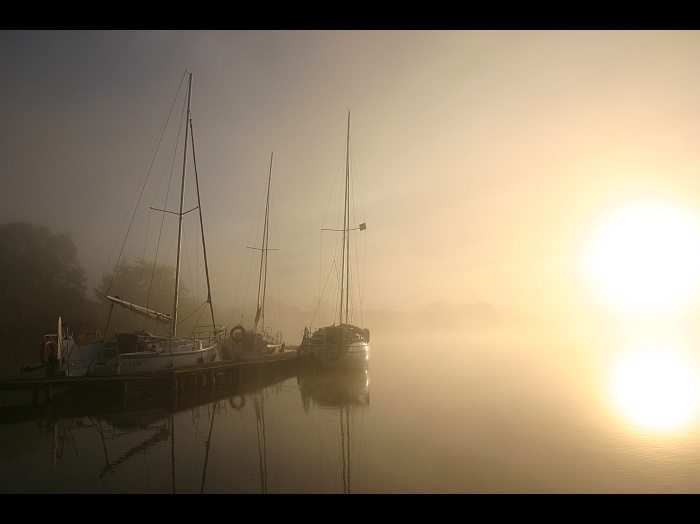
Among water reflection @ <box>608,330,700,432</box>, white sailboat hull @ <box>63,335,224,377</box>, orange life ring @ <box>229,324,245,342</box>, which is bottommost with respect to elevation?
water reflection @ <box>608,330,700,432</box>

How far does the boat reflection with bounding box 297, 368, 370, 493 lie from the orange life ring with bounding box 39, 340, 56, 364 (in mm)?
15041

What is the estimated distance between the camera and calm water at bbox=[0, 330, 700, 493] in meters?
13.6

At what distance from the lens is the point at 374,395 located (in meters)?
32.3

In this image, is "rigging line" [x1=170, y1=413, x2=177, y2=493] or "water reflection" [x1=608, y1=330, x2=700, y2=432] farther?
"water reflection" [x1=608, y1=330, x2=700, y2=432]

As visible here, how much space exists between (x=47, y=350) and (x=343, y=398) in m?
17.9

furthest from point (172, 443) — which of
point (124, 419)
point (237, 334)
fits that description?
point (237, 334)

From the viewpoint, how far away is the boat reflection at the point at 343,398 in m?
16.2

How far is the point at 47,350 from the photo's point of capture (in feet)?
91.9

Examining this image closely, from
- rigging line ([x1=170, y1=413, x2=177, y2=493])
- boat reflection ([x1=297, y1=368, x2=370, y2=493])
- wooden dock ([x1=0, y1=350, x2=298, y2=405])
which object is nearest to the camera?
rigging line ([x1=170, y1=413, x2=177, y2=493])

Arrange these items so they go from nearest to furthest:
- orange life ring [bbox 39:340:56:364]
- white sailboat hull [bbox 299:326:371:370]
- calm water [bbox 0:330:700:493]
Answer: calm water [bbox 0:330:700:493] < orange life ring [bbox 39:340:56:364] < white sailboat hull [bbox 299:326:371:370]

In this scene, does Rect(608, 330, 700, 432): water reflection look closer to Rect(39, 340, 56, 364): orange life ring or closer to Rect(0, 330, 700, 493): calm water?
Rect(0, 330, 700, 493): calm water

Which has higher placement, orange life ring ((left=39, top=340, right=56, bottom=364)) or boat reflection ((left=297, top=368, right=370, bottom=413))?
orange life ring ((left=39, top=340, right=56, bottom=364))

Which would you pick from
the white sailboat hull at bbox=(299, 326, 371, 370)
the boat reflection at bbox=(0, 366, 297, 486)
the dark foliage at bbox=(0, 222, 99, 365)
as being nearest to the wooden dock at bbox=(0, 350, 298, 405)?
the boat reflection at bbox=(0, 366, 297, 486)

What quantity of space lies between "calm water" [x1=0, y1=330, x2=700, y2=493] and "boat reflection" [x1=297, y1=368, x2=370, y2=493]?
115 mm
